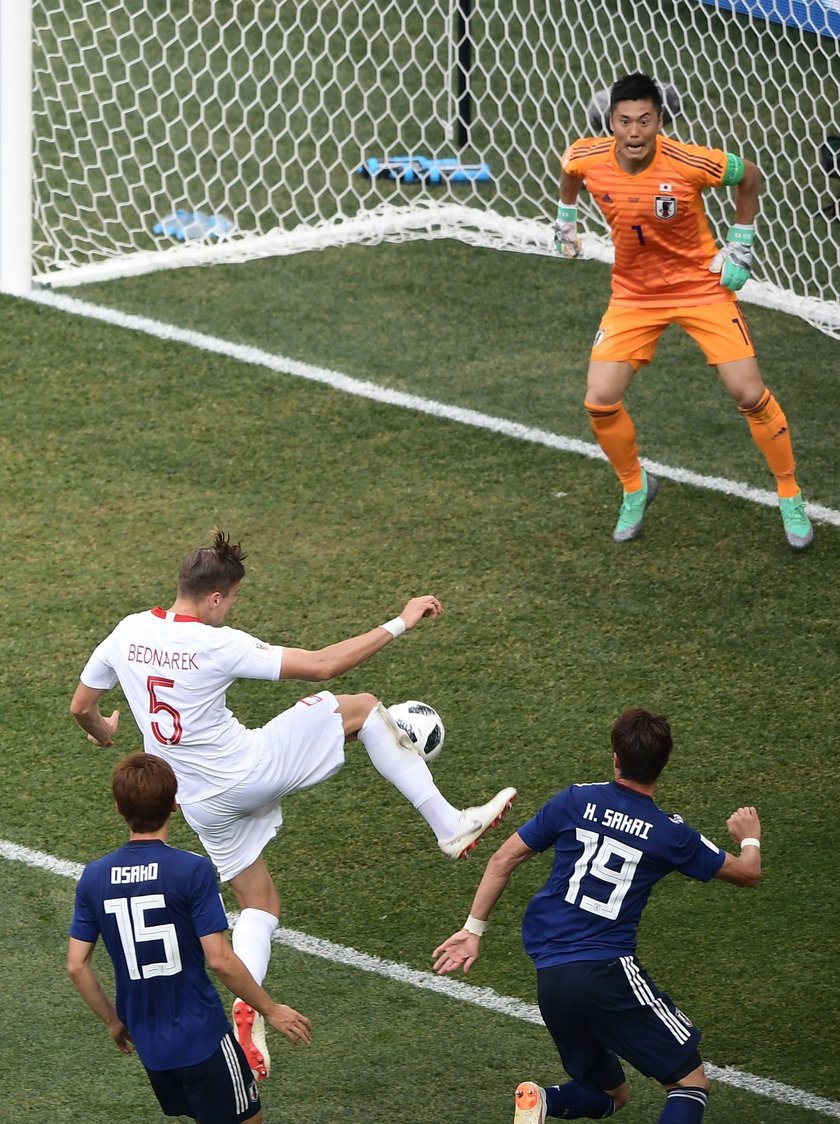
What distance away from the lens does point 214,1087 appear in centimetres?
452

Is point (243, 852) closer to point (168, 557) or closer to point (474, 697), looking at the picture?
point (474, 697)

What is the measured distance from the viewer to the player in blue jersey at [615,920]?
4.68 m

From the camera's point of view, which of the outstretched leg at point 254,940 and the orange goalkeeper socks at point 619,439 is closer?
the outstretched leg at point 254,940

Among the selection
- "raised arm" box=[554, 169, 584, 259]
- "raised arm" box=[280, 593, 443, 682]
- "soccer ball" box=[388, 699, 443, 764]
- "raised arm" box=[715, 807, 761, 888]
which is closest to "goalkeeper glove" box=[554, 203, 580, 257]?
"raised arm" box=[554, 169, 584, 259]

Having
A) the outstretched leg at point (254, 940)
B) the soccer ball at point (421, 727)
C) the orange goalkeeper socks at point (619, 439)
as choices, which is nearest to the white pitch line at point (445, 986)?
the outstretched leg at point (254, 940)

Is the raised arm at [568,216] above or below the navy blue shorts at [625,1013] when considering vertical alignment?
above

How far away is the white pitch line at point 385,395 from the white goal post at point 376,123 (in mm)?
458

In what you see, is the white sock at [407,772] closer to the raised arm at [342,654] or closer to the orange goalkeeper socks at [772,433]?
the raised arm at [342,654]

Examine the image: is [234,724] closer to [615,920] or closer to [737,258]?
[615,920]

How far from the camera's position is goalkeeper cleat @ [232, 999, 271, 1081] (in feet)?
17.6

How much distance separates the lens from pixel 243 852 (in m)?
5.69

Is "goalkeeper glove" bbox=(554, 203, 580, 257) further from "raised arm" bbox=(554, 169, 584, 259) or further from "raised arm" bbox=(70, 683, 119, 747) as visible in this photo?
"raised arm" bbox=(70, 683, 119, 747)

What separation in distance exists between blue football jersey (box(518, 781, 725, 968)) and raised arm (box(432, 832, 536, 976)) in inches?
6.4

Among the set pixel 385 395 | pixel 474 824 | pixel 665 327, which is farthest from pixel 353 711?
pixel 385 395
